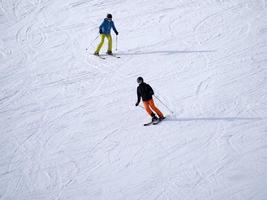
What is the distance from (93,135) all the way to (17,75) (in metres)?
5.21

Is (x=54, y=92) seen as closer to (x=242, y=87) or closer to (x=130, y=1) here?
(x=242, y=87)

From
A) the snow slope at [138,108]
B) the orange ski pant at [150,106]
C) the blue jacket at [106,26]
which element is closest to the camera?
the snow slope at [138,108]

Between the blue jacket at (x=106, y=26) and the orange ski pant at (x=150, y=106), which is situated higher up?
the blue jacket at (x=106, y=26)

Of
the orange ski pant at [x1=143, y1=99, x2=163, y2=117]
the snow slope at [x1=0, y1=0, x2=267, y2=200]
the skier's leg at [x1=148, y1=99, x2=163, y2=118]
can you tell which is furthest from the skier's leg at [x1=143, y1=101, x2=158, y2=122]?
the snow slope at [x1=0, y1=0, x2=267, y2=200]

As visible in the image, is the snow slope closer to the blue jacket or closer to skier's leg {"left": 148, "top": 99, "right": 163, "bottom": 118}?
skier's leg {"left": 148, "top": 99, "right": 163, "bottom": 118}

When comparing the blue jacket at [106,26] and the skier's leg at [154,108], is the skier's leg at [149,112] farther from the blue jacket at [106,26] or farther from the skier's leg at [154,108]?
the blue jacket at [106,26]

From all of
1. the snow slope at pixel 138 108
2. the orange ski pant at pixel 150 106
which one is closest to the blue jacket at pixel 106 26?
the snow slope at pixel 138 108

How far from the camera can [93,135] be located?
1034 centimetres

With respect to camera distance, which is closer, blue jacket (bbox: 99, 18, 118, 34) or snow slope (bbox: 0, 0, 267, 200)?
snow slope (bbox: 0, 0, 267, 200)

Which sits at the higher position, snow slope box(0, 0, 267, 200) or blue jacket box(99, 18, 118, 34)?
blue jacket box(99, 18, 118, 34)

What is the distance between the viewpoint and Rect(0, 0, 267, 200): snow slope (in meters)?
8.57

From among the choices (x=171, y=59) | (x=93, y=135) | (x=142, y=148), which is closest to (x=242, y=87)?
(x=171, y=59)

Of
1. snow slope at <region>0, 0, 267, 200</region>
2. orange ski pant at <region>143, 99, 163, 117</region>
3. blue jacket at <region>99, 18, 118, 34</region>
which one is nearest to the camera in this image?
snow slope at <region>0, 0, 267, 200</region>

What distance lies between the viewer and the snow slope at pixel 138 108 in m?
8.57
